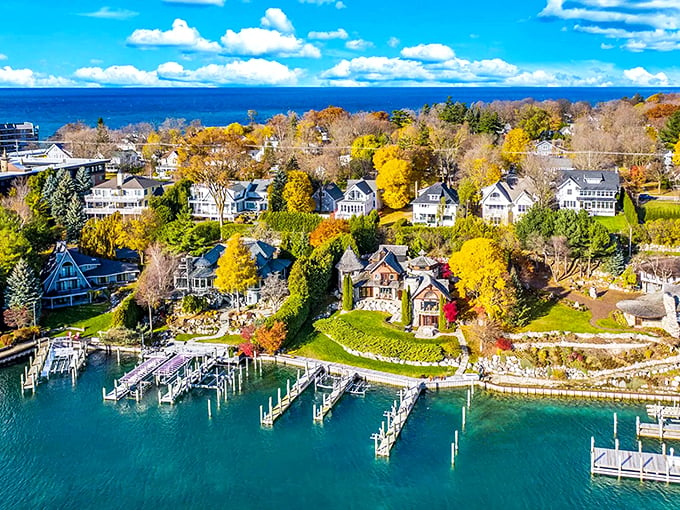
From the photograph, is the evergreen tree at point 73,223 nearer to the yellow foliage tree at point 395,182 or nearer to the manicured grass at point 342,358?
the yellow foliage tree at point 395,182

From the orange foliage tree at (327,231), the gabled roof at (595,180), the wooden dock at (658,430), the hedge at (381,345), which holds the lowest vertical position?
the wooden dock at (658,430)

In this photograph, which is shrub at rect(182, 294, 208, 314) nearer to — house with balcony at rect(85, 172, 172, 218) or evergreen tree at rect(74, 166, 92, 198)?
house with balcony at rect(85, 172, 172, 218)

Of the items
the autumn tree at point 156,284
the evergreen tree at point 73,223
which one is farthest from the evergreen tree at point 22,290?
the evergreen tree at point 73,223

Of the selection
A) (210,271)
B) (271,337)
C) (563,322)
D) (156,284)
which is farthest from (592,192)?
(156,284)

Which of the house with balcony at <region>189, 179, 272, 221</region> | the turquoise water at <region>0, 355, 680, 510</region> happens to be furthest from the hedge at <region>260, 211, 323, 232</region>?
the turquoise water at <region>0, 355, 680, 510</region>

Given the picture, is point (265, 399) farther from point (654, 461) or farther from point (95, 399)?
point (654, 461)

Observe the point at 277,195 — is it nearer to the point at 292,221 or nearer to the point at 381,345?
the point at 292,221
